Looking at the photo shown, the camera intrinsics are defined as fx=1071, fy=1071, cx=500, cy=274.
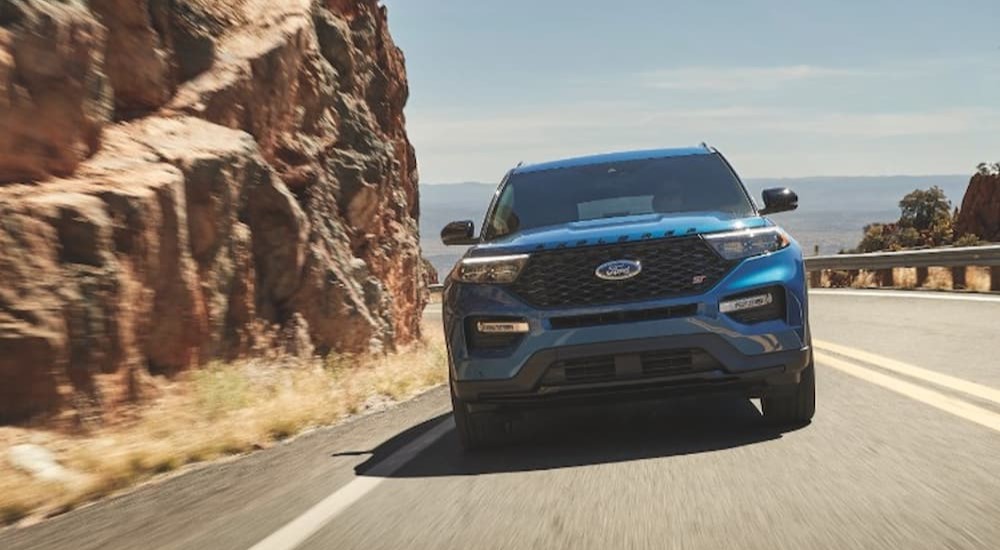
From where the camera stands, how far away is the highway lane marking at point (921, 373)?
715cm

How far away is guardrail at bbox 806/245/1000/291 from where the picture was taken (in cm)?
1911

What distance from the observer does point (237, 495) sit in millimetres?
5520

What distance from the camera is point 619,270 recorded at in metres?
5.89

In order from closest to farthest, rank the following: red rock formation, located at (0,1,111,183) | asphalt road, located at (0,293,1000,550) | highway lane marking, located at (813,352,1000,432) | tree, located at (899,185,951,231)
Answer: asphalt road, located at (0,293,1000,550), highway lane marking, located at (813,352,1000,432), red rock formation, located at (0,1,111,183), tree, located at (899,185,951,231)

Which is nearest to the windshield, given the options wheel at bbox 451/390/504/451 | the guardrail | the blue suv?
the blue suv

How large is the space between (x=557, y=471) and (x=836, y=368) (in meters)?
4.61

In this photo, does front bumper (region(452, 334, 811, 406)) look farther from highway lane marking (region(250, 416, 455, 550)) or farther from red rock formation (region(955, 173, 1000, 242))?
red rock formation (region(955, 173, 1000, 242))

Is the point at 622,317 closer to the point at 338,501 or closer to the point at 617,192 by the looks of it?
the point at 338,501

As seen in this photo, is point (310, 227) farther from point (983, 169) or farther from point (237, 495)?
point (983, 169)

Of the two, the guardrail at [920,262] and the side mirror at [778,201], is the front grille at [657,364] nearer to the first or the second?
the side mirror at [778,201]

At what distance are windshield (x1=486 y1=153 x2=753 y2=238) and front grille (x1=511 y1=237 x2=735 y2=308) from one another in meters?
1.07

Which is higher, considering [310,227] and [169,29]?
[169,29]

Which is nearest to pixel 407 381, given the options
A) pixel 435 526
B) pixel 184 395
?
pixel 184 395

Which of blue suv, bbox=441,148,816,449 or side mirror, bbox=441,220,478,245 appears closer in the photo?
blue suv, bbox=441,148,816,449
